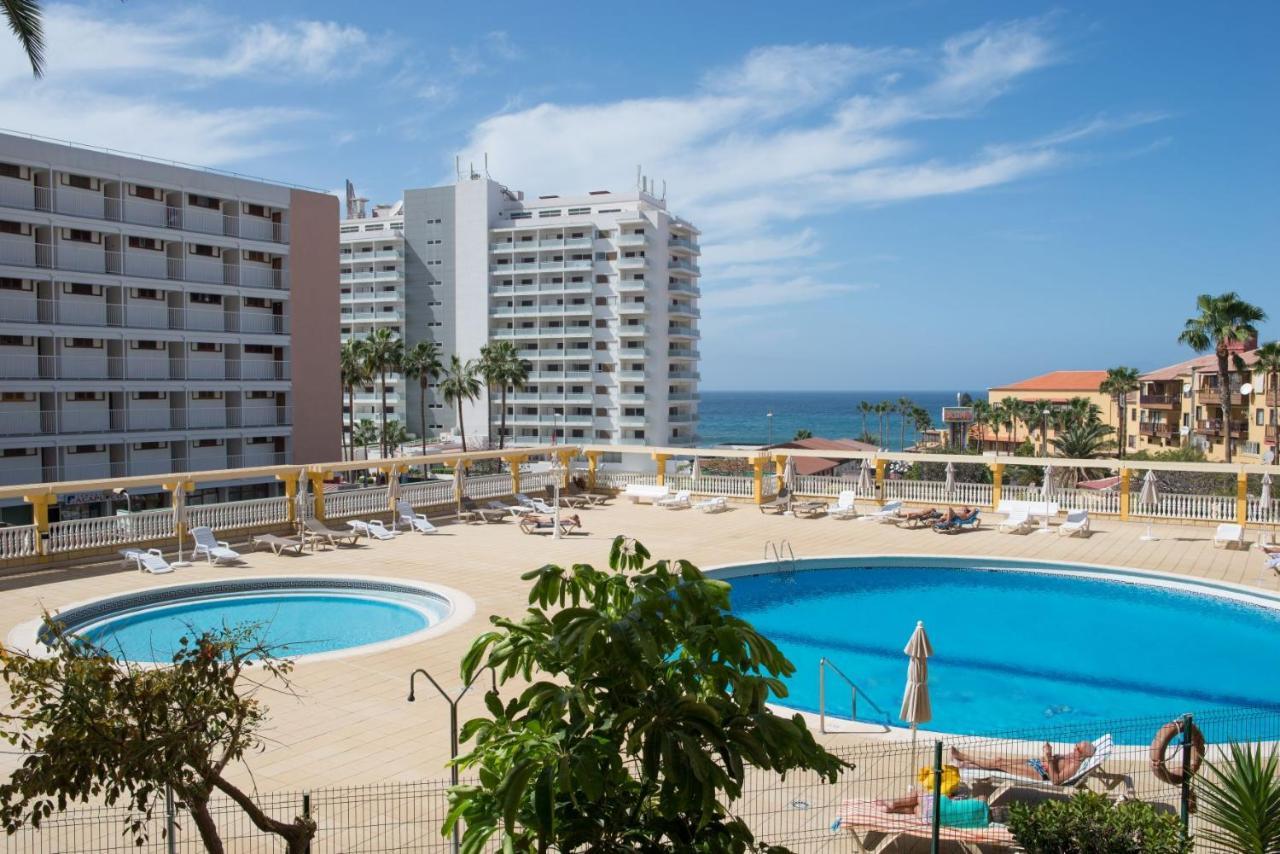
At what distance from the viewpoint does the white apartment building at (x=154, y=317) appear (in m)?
39.2

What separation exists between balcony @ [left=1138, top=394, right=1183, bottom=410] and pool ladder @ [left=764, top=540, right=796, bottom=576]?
57539 mm

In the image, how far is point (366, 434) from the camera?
246 feet

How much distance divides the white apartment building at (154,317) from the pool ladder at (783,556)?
32711 mm

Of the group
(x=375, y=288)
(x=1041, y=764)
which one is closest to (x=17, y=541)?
(x=1041, y=764)

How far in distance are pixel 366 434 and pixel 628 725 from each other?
73927mm

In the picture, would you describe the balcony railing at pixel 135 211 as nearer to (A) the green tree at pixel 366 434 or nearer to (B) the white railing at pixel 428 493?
(B) the white railing at pixel 428 493

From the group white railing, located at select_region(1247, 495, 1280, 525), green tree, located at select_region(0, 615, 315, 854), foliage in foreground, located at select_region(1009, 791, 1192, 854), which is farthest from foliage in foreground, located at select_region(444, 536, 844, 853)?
white railing, located at select_region(1247, 495, 1280, 525)

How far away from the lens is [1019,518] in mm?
24016

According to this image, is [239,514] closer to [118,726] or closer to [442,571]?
[442,571]

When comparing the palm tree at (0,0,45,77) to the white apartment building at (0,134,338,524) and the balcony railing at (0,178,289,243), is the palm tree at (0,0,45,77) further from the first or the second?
the balcony railing at (0,178,289,243)

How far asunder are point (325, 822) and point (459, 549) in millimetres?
13982

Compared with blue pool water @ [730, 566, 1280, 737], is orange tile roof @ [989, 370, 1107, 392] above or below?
above

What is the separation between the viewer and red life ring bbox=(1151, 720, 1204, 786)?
8.02 m

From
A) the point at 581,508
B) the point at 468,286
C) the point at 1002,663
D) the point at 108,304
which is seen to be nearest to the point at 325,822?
the point at 1002,663
